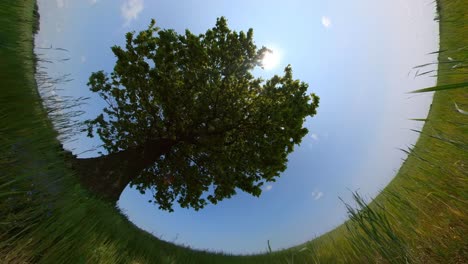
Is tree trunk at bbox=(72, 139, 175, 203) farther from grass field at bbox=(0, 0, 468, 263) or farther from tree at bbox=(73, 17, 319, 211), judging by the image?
grass field at bbox=(0, 0, 468, 263)

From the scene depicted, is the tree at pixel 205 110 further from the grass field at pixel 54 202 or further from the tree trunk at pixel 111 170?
the grass field at pixel 54 202

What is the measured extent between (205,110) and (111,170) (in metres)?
4.98

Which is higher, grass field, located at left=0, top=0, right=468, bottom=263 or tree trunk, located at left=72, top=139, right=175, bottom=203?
tree trunk, located at left=72, top=139, right=175, bottom=203

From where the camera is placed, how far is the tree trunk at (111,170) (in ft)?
31.9

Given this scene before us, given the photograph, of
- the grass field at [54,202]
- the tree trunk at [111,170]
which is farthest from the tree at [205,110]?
the grass field at [54,202]

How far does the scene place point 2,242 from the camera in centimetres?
164

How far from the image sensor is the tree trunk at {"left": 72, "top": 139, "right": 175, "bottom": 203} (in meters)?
9.73

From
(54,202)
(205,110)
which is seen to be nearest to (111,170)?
(205,110)

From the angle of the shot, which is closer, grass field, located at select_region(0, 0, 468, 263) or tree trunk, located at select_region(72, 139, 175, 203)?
grass field, located at select_region(0, 0, 468, 263)

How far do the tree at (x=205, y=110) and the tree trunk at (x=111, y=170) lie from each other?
0.08 meters

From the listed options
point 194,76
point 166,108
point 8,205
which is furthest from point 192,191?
point 8,205

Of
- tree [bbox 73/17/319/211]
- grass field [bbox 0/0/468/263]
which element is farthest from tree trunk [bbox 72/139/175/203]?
grass field [bbox 0/0/468/263]

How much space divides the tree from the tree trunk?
8 centimetres

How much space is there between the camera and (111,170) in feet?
34.5
